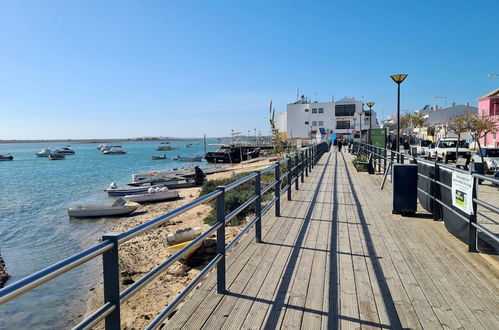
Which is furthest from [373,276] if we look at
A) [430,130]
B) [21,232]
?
[430,130]

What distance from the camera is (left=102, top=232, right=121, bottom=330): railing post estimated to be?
6.87 ft

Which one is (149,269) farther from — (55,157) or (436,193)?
(55,157)

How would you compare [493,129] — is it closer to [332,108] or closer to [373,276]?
[373,276]

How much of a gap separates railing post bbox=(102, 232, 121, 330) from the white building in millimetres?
83736

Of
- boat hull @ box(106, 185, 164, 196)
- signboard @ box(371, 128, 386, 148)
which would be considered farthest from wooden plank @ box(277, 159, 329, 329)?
boat hull @ box(106, 185, 164, 196)

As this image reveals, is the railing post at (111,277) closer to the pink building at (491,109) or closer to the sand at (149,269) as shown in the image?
the sand at (149,269)

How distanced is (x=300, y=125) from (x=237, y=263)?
3433 inches

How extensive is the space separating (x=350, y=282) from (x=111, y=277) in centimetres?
283

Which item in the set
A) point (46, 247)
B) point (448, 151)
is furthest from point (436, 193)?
point (448, 151)

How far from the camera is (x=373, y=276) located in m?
4.33

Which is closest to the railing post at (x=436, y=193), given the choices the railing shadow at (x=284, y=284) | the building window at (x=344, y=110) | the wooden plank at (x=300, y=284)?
the wooden plank at (x=300, y=284)

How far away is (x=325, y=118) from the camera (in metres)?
87.1

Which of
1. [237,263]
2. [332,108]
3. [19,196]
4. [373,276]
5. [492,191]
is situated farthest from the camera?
[332,108]

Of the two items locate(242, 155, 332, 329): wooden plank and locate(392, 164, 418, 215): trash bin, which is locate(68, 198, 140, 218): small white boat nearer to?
locate(392, 164, 418, 215): trash bin
